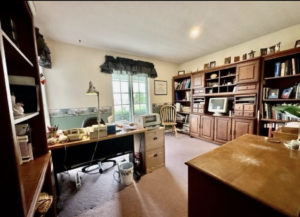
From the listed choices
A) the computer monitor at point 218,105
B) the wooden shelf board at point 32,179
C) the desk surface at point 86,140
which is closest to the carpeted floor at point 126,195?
the desk surface at point 86,140

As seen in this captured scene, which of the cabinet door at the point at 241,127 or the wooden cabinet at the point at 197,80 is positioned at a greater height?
the wooden cabinet at the point at 197,80

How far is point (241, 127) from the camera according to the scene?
2592 millimetres

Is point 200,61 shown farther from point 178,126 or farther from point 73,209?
point 73,209

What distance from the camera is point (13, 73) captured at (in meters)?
0.93

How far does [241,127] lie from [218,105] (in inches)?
26.9

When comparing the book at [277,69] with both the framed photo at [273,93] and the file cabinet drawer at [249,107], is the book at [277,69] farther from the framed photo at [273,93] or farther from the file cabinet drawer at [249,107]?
the file cabinet drawer at [249,107]

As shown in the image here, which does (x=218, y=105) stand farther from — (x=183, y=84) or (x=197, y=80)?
(x=183, y=84)

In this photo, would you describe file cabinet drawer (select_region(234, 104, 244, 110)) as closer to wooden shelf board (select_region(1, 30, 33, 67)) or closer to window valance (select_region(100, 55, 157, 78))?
window valance (select_region(100, 55, 157, 78))

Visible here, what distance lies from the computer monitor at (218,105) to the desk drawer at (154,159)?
177 cm

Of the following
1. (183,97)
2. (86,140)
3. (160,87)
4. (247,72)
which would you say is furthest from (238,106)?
(86,140)

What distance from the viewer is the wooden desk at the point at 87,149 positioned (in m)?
1.53

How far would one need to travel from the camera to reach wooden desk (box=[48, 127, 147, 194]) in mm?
1528

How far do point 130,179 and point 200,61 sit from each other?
346 centimetres

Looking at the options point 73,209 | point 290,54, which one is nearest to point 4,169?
point 73,209
